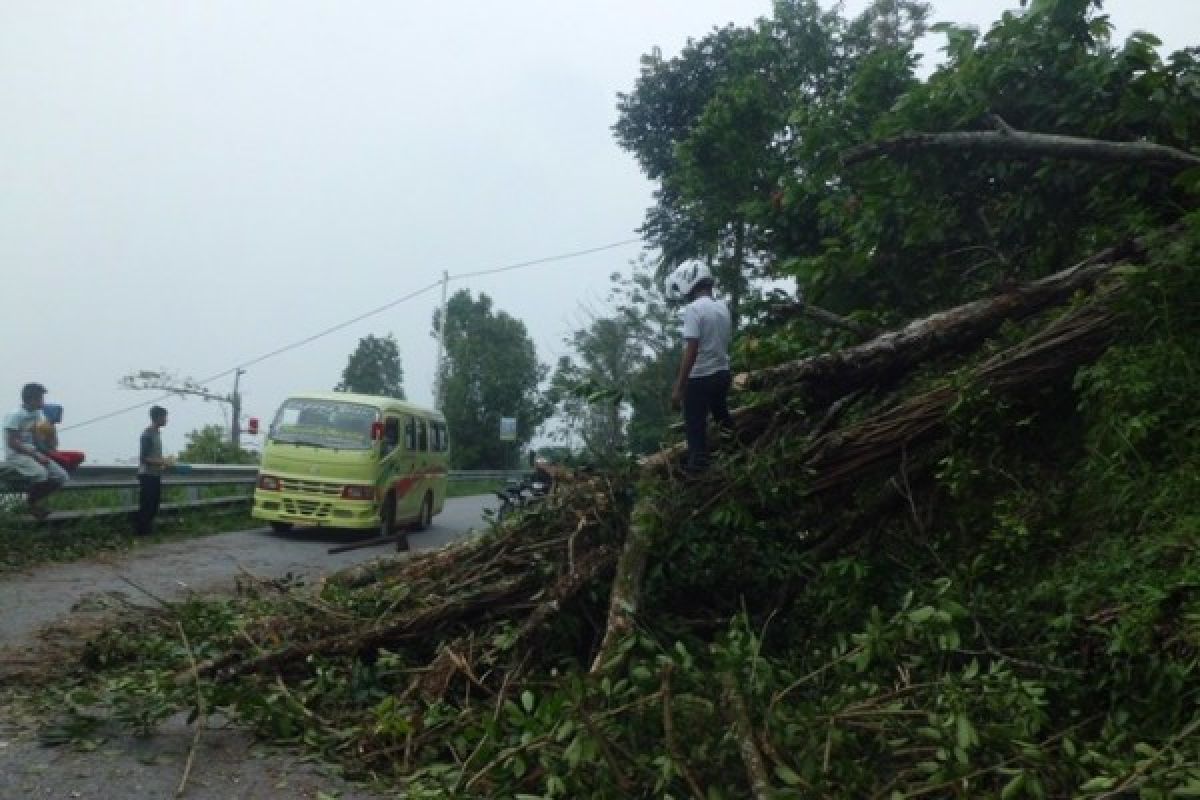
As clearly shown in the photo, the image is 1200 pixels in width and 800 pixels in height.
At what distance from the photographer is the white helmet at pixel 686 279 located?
695cm

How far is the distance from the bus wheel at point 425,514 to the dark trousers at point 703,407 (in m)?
13.0

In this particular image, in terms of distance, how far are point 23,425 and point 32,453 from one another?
1.01 feet

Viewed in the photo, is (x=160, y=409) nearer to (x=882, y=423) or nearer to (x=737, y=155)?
(x=737, y=155)

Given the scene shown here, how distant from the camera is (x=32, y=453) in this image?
12.2 metres

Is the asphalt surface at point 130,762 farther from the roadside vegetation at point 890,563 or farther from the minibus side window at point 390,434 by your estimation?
the minibus side window at point 390,434

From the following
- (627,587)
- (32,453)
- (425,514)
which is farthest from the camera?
(425,514)

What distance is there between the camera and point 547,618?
5.59 m

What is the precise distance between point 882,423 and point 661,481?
1274 millimetres

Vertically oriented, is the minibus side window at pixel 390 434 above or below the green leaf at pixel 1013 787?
above

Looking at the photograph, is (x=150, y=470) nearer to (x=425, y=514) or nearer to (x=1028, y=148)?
(x=425, y=514)

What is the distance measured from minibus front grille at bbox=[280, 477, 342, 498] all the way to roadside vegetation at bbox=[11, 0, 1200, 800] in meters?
8.39

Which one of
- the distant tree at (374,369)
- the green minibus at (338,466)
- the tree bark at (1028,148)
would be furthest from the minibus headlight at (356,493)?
the distant tree at (374,369)

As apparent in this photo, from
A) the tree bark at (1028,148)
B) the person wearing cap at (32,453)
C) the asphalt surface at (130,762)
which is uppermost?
the tree bark at (1028,148)

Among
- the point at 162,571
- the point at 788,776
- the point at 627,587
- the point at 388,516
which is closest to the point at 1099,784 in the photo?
the point at 788,776
